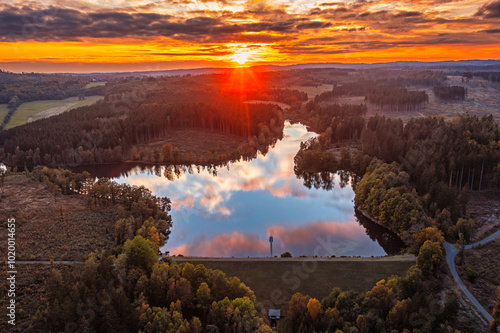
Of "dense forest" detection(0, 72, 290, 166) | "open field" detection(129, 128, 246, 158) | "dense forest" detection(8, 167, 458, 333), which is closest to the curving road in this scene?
"dense forest" detection(8, 167, 458, 333)

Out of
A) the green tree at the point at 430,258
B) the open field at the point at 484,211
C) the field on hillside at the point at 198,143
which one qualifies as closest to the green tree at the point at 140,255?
the green tree at the point at 430,258

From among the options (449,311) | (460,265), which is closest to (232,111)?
(460,265)

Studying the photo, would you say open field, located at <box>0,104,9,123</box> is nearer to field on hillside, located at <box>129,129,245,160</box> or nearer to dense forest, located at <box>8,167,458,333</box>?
field on hillside, located at <box>129,129,245,160</box>

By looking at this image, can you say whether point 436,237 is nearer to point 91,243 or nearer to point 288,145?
point 91,243

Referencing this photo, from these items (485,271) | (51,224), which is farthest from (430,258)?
(51,224)

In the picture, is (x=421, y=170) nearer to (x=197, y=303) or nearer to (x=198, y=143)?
(x=197, y=303)
